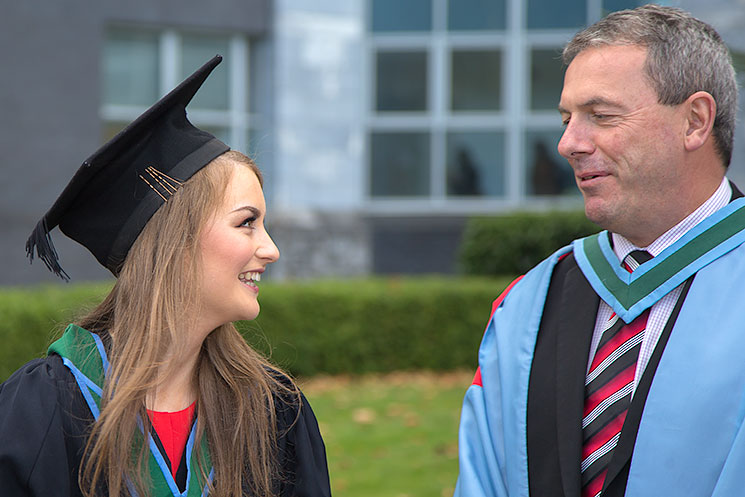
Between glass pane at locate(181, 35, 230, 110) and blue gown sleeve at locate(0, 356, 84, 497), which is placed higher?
glass pane at locate(181, 35, 230, 110)

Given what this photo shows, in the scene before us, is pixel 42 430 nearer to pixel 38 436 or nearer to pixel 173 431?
pixel 38 436

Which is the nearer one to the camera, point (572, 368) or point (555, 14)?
point (572, 368)

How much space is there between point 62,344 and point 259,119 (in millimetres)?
10945

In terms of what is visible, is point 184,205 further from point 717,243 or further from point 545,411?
point 717,243

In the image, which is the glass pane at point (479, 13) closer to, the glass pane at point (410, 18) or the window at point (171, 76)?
the glass pane at point (410, 18)

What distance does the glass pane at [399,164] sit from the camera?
13.3m

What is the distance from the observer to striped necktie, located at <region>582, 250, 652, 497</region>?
2174mm

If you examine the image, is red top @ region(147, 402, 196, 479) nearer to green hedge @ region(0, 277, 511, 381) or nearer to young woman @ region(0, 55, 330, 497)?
young woman @ region(0, 55, 330, 497)

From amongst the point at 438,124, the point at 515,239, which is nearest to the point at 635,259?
the point at 515,239

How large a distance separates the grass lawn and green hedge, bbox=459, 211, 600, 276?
178 cm

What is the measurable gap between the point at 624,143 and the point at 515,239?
8121 mm

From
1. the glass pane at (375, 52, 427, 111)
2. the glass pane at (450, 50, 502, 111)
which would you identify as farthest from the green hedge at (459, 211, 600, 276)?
the glass pane at (375, 52, 427, 111)

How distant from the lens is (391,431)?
658 centimetres

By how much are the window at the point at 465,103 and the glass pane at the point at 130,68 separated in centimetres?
335
